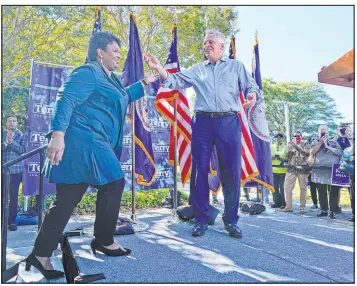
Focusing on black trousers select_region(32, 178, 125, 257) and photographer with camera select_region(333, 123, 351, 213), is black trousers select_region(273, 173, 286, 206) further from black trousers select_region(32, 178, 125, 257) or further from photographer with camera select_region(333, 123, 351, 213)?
black trousers select_region(32, 178, 125, 257)

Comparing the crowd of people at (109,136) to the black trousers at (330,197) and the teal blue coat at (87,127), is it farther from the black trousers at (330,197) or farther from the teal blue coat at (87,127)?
the black trousers at (330,197)

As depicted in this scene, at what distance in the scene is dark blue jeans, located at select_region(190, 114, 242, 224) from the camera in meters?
3.08

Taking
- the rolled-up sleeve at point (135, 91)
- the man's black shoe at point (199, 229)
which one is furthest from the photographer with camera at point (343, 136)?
the rolled-up sleeve at point (135, 91)

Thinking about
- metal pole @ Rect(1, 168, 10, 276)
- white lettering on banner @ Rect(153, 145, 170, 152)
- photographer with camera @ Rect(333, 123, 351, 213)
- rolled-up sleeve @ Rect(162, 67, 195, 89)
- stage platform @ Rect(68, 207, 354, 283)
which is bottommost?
stage platform @ Rect(68, 207, 354, 283)

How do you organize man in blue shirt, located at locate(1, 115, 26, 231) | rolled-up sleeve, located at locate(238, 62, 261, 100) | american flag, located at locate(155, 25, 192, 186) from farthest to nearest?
man in blue shirt, located at locate(1, 115, 26, 231), american flag, located at locate(155, 25, 192, 186), rolled-up sleeve, located at locate(238, 62, 261, 100)

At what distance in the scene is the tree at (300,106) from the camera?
2238 cm

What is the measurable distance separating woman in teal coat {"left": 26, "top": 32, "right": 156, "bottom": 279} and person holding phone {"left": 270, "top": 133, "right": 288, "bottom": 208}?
15.8 ft

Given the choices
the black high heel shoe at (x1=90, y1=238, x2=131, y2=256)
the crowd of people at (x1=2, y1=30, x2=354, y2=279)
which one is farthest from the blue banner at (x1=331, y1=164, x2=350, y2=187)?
the black high heel shoe at (x1=90, y1=238, x2=131, y2=256)

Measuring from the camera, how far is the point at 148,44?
874cm

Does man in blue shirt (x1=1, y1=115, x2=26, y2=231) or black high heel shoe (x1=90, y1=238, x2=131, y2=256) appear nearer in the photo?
black high heel shoe (x1=90, y1=238, x2=131, y2=256)

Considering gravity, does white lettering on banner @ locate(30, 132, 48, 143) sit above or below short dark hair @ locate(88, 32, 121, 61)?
below

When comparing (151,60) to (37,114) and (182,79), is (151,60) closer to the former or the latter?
(182,79)

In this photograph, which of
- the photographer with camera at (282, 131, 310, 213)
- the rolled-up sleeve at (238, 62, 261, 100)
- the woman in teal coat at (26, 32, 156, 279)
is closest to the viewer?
the woman in teal coat at (26, 32, 156, 279)

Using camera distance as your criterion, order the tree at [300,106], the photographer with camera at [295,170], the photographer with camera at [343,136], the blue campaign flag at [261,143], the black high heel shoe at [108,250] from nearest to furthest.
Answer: the black high heel shoe at [108,250] → the blue campaign flag at [261,143] → the photographer with camera at [343,136] → the photographer with camera at [295,170] → the tree at [300,106]
